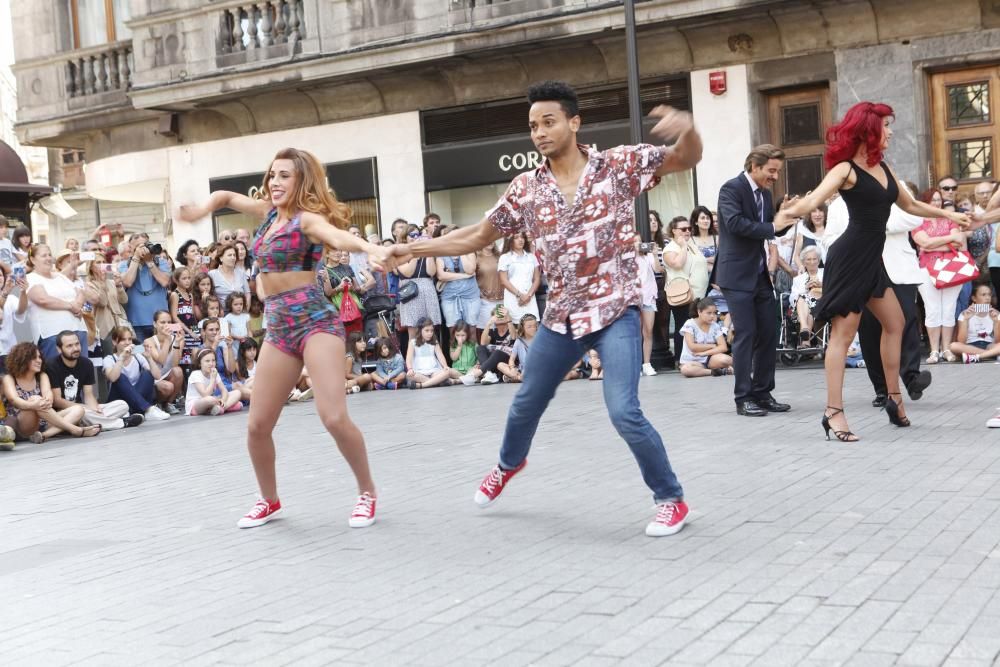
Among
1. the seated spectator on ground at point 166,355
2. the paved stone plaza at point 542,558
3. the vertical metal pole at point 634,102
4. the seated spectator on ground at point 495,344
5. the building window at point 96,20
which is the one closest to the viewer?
the paved stone plaza at point 542,558

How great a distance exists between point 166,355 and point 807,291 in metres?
7.20

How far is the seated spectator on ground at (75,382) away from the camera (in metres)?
13.3

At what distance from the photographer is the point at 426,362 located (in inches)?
658

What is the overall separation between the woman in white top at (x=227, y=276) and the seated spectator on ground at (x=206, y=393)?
1.60m

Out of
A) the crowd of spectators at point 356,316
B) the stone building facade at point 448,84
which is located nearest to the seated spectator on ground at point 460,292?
the crowd of spectators at point 356,316

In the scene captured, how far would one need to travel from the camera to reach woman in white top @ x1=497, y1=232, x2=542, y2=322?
1650 cm

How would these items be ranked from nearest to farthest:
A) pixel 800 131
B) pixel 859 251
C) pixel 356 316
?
pixel 859 251
pixel 356 316
pixel 800 131

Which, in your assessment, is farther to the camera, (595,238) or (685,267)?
(685,267)

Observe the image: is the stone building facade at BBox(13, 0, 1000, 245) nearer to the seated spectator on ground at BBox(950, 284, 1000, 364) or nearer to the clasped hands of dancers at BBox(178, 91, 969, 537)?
the seated spectator on ground at BBox(950, 284, 1000, 364)

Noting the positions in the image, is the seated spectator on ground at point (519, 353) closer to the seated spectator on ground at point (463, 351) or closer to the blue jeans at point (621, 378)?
the seated spectator on ground at point (463, 351)

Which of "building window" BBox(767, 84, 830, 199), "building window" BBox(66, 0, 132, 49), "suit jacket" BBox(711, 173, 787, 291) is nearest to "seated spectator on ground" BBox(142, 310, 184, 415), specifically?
"suit jacket" BBox(711, 173, 787, 291)

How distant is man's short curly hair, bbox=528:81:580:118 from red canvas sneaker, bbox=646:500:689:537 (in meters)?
1.80

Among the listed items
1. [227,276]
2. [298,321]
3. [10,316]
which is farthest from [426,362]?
[298,321]

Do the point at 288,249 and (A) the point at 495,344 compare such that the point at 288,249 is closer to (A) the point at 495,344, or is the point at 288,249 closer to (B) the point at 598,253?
(B) the point at 598,253
